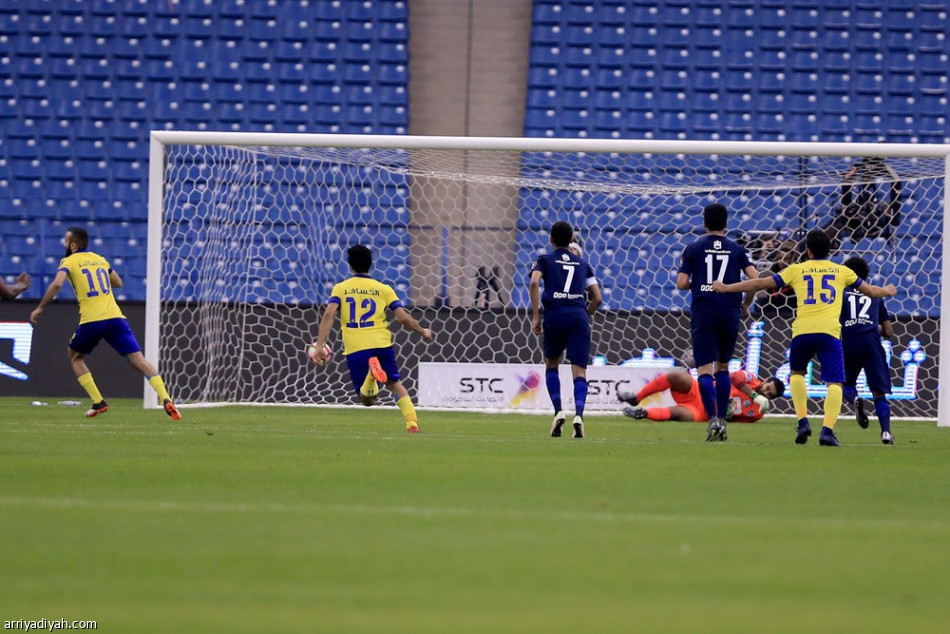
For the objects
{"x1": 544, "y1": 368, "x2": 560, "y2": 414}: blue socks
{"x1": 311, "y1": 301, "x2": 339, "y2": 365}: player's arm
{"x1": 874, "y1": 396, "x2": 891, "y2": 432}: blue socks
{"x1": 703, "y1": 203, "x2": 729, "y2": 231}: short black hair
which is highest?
{"x1": 703, "y1": 203, "x2": 729, "y2": 231}: short black hair

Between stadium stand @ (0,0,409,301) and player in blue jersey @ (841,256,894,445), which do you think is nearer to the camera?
player in blue jersey @ (841,256,894,445)

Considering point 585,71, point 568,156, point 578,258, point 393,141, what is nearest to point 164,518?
point 578,258

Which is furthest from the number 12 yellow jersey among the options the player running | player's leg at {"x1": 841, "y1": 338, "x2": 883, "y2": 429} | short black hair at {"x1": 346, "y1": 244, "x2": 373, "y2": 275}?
the player running

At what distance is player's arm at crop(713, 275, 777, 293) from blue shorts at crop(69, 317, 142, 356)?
17.8 ft

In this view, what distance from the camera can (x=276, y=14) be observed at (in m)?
21.7

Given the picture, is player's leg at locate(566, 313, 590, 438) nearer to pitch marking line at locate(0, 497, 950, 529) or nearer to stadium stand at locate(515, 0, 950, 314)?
pitch marking line at locate(0, 497, 950, 529)

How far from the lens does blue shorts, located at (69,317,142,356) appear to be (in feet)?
40.6

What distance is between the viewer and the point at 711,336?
35.3 feet

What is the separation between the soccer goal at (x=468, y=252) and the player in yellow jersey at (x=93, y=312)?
6.49 ft

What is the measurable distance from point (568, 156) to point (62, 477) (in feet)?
48.5

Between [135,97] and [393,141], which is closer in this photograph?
[393,141]

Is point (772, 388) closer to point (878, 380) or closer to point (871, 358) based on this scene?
point (871, 358)

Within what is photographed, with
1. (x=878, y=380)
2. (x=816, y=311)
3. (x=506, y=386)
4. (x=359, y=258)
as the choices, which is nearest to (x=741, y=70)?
(x=506, y=386)

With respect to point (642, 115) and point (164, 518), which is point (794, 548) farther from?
point (642, 115)
